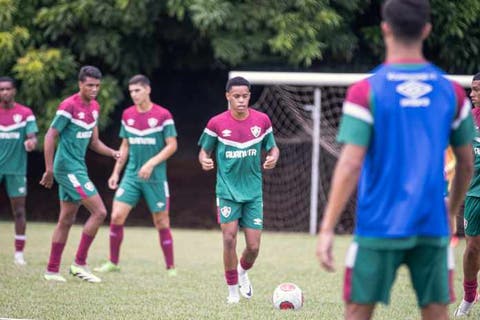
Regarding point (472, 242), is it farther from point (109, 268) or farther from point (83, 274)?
point (109, 268)

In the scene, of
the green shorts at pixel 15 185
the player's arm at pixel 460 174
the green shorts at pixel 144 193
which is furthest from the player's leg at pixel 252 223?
the green shorts at pixel 15 185

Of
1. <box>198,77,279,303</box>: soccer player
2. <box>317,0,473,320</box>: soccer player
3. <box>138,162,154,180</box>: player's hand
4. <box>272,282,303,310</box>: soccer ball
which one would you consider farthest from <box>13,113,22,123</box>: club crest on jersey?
<box>317,0,473,320</box>: soccer player

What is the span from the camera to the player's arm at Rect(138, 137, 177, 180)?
9.91 meters

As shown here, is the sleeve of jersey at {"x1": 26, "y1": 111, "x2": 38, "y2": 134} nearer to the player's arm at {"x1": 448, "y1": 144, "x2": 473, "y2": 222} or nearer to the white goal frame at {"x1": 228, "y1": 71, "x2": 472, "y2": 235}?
the white goal frame at {"x1": 228, "y1": 71, "x2": 472, "y2": 235}

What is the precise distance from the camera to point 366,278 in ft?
13.8

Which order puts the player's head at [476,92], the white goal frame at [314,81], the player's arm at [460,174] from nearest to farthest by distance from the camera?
the player's arm at [460,174]
the player's head at [476,92]
the white goal frame at [314,81]

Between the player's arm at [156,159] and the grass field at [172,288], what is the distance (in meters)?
1.20

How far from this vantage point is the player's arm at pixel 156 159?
9.91 meters

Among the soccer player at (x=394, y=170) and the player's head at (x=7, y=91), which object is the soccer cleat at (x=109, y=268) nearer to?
the player's head at (x=7, y=91)

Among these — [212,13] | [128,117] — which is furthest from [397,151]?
[212,13]

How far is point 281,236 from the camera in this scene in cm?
Answer: 1720

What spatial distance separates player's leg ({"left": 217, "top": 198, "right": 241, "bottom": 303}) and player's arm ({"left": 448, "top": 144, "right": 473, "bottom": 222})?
146 inches

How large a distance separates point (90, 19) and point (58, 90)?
172cm

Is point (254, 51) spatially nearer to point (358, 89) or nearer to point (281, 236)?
point (281, 236)
